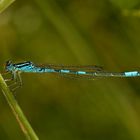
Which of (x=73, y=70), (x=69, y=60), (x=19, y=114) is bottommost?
(x=19, y=114)

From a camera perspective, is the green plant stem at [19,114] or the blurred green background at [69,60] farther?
the blurred green background at [69,60]

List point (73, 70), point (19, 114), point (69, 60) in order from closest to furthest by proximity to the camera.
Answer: point (19, 114) → point (73, 70) → point (69, 60)

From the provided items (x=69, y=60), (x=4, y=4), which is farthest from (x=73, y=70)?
(x=4, y=4)

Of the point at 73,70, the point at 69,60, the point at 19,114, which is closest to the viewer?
the point at 19,114

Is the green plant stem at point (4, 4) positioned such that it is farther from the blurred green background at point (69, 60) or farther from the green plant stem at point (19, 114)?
the blurred green background at point (69, 60)

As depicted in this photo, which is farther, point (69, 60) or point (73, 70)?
point (69, 60)

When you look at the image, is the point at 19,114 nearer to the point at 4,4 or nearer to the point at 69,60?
the point at 4,4

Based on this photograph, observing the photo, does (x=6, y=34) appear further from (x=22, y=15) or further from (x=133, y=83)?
(x=133, y=83)

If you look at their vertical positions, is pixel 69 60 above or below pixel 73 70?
above

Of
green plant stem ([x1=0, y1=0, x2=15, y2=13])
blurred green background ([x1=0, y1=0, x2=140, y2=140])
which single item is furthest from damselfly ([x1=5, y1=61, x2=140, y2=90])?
green plant stem ([x1=0, y1=0, x2=15, y2=13])

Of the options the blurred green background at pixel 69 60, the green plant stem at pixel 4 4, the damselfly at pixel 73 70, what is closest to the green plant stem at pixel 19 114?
the green plant stem at pixel 4 4
